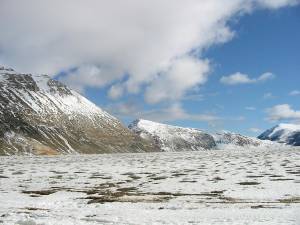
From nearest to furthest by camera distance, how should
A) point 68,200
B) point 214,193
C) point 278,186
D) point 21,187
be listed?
point 68,200 → point 214,193 → point 278,186 → point 21,187

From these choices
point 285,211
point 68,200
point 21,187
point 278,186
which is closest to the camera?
point 285,211

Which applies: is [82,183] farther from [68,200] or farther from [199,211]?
[199,211]

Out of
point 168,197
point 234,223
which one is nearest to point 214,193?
point 168,197

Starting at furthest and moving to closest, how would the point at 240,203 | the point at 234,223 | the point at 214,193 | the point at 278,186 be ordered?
the point at 278,186, the point at 214,193, the point at 240,203, the point at 234,223

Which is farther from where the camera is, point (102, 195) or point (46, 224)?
point (102, 195)

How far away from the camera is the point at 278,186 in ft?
119

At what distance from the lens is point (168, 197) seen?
32125 millimetres

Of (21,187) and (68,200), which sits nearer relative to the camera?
(68,200)

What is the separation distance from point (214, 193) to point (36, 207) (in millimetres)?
13546

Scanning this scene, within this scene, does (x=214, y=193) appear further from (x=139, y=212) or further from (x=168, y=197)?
(x=139, y=212)

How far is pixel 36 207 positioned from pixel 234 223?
A: 43.9ft

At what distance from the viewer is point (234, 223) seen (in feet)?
66.9

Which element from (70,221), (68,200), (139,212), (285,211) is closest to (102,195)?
(68,200)

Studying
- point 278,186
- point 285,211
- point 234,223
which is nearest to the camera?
point 234,223
